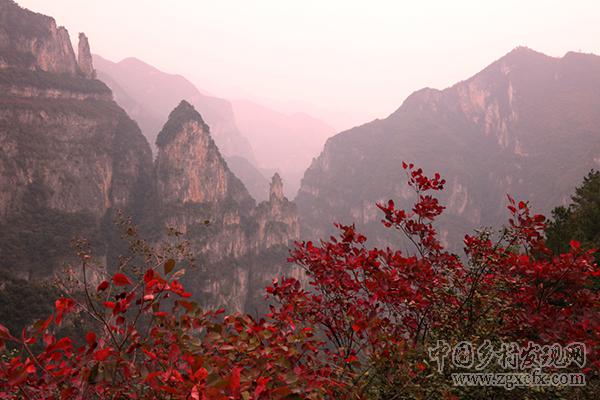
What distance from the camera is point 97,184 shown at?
6212 cm

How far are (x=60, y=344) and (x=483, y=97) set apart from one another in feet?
619

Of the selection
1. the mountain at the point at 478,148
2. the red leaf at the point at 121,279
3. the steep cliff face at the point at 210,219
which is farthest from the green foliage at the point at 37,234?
the mountain at the point at 478,148

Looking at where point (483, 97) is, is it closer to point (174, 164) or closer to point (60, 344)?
point (174, 164)

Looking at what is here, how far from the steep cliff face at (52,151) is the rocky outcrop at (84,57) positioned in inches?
47.8

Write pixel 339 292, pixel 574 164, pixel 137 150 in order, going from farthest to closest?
1. pixel 574 164
2. pixel 137 150
3. pixel 339 292

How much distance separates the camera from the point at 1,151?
160 ft

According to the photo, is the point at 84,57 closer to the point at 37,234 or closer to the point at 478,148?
the point at 37,234

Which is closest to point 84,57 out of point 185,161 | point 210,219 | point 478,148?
point 185,161

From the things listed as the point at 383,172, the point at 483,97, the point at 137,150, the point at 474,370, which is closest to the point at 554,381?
the point at 474,370

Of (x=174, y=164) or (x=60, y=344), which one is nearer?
(x=60, y=344)


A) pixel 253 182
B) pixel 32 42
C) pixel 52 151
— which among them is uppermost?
pixel 32 42

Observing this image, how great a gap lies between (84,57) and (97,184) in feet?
121

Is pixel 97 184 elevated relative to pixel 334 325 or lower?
lower

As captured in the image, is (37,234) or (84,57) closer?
(37,234)
